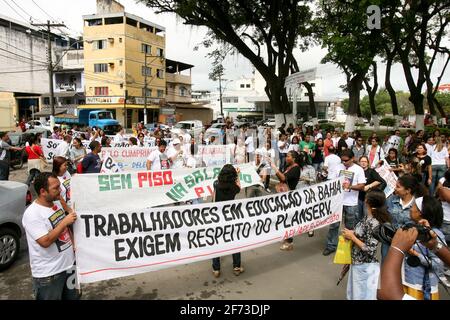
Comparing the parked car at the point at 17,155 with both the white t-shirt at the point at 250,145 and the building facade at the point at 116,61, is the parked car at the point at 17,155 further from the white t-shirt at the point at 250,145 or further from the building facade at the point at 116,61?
the building facade at the point at 116,61

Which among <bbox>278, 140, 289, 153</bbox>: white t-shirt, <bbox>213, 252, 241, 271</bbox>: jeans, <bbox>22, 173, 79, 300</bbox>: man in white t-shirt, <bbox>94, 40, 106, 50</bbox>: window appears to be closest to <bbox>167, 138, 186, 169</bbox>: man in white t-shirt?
<bbox>213, 252, 241, 271</bbox>: jeans

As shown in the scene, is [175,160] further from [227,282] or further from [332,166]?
[227,282]

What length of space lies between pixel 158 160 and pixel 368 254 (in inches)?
209

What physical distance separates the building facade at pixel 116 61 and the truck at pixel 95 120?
17.4 feet

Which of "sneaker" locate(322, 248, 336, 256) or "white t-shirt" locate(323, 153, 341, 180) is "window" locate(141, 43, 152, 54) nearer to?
"white t-shirt" locate(323, 153, 341, 180)

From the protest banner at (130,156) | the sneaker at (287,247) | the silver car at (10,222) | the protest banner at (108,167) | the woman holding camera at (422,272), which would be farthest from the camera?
the protest banner at (130,156)

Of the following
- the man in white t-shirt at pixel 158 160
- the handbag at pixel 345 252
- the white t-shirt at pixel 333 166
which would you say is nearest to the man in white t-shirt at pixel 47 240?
the handbag at pixel 345 252

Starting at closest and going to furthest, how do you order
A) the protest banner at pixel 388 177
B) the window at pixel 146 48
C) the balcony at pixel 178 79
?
the protest banner at pixel 388 177
the window at pixel 146 48
the balcony at pixel 178 79

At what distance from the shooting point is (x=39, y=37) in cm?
4841

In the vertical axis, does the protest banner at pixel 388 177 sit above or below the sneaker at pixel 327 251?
above

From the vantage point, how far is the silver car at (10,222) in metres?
5.11

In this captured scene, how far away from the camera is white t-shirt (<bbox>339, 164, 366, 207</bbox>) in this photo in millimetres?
5527
